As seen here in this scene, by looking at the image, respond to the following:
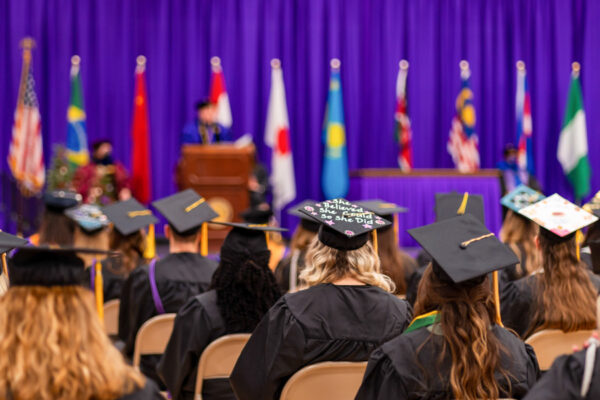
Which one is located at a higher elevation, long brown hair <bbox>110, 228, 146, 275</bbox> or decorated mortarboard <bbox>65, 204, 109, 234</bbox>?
decorated mortarboard <bbox>65, 204, 109, 234</bbox>

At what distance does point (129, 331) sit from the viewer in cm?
441

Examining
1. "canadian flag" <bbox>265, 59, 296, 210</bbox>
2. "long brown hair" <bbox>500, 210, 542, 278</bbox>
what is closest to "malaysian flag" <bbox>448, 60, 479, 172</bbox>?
"canadian flag" <bbox>265, 59, 296, 210</bbox>

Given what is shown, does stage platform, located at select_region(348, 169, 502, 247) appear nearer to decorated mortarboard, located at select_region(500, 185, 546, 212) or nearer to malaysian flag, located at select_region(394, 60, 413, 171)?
malaysian flag, located at select_region(394, 60, 413, 171)

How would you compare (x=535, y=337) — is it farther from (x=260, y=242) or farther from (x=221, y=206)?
(x=221, y=206)

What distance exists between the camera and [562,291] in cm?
375

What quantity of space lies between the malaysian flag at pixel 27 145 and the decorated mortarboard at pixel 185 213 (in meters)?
7.83

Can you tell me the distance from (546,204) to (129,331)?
94.4 inches

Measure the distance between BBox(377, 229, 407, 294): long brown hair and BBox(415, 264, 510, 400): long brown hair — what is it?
221cm

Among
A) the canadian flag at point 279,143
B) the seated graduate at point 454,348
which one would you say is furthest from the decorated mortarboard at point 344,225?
the canadian flag at point 279,143

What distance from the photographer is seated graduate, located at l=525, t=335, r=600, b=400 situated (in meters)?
1.93

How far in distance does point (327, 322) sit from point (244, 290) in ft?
2.29

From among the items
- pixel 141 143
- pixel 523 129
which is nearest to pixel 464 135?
pixel 523 129

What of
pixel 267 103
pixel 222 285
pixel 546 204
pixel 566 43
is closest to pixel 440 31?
pixel 566 43

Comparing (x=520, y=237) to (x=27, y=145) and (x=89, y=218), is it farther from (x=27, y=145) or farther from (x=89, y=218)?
(x=27, y=145)
